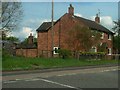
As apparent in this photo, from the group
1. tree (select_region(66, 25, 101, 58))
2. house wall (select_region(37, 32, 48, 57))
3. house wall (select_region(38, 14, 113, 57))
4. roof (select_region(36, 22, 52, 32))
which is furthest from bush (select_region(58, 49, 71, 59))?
roof (select_region(36, 22, 52, 32))

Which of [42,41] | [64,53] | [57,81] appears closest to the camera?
[57,81]

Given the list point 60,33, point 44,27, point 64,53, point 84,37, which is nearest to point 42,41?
point 44,27

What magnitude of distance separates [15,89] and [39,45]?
4810cm

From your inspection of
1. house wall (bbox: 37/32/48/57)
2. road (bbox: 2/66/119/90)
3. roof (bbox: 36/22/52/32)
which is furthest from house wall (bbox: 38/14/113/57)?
road (bbox: 2/66/119/90)

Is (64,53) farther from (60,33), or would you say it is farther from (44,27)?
(44,27)

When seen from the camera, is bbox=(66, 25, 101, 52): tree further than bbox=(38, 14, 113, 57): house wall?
No

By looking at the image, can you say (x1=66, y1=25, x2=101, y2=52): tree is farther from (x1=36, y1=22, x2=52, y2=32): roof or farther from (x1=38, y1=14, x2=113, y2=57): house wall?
(x1=36, y1=22, x2=52, y2=32): roof

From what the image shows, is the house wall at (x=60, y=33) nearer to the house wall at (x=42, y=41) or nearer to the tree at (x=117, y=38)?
the house wall at (x=42, y=41)

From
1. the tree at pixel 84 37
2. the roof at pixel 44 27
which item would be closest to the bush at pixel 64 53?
the tree at pixel 84 37

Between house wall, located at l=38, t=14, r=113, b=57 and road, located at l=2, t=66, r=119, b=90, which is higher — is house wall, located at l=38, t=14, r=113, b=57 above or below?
above

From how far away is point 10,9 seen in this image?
1713 inches

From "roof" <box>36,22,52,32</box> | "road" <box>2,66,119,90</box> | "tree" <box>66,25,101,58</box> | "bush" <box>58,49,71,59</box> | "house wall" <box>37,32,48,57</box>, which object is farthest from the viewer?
"roof" <box>36,22,52,32</box>

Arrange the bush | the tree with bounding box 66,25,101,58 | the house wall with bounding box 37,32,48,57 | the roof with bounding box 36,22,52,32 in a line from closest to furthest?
the bush, the tree with bounding box 66,25,101,58, the house wall with bounding box 37,32,48,57, the roof with bounding box 36,22,52,32

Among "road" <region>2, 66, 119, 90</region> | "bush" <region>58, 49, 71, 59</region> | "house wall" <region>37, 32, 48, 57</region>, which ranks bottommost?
"road" <region>2, 66, 119, 90</region>
